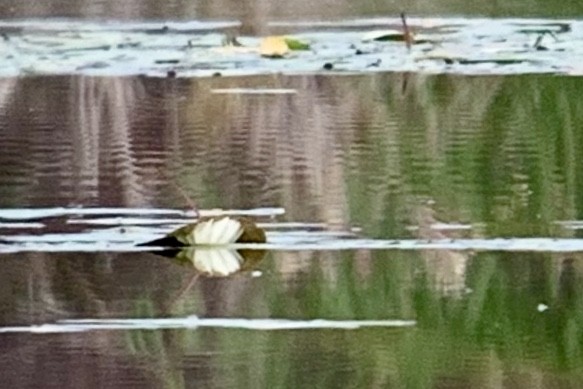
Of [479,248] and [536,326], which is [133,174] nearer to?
[479,248]

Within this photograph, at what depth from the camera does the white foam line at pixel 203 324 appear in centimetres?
220

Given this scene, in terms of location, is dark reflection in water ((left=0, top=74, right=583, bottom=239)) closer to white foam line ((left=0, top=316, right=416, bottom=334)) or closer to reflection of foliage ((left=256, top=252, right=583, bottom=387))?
reflection of foliage ((left=256, top=252, right=583, bottom=387))

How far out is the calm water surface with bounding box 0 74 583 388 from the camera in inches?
81.4

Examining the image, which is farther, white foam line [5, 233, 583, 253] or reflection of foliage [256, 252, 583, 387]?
white foam line [5, 233, 583, 253]

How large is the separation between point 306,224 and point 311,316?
1.64 feet

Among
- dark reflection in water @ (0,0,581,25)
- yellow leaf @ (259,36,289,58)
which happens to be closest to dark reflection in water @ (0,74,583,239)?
yellow leaf @ (259,36,289,58)

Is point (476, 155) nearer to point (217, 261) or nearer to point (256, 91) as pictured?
point (217, 261)

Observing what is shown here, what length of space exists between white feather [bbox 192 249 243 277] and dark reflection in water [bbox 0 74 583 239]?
21 cm

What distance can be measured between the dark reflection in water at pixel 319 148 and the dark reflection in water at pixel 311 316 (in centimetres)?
23

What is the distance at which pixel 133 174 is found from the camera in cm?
307

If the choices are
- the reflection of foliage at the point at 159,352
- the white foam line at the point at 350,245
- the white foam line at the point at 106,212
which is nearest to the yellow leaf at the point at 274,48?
the white foam line at the point at 106,212

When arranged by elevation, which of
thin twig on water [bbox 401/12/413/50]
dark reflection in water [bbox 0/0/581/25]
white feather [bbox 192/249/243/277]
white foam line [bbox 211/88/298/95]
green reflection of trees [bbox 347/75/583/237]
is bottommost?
white feather [bbox 192/249/243/277]

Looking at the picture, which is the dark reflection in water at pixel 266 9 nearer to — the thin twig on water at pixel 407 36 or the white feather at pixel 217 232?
the thin twig on water at pixel 407 36

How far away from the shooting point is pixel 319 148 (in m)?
3.30
